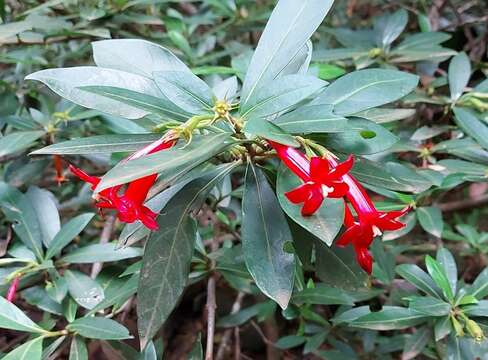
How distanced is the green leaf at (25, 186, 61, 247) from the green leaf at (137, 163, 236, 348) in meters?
0.40

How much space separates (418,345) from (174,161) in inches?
27.4

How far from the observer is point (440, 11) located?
5.53 feet

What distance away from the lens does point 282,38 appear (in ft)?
2.40

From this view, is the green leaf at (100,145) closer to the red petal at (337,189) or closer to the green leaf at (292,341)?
the red petal at (337,189)

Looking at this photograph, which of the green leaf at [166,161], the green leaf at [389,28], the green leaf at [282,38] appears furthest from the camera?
the green leaf at [389,28]

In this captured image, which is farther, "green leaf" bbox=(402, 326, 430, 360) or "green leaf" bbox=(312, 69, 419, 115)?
"green leaf" bbox=(402, 326, 430, 360)

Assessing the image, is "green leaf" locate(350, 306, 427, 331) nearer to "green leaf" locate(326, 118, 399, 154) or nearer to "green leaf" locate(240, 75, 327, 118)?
"green leaf" locate(326, 118, 399, 154)

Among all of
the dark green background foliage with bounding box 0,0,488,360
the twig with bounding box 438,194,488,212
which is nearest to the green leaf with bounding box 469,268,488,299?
the dark green background foliage with bounding box 0,0,488,360

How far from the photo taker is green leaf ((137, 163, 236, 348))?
0.68m

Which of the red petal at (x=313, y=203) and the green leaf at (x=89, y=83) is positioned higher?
the green leaf at (x=89, y=83)

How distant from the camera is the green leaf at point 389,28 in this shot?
1.38 meters

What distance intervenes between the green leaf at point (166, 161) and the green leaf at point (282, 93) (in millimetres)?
70

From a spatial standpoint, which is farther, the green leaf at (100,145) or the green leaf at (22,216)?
the green leaf at (22,216)

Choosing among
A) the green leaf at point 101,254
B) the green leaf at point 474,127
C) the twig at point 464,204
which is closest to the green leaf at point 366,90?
the green leaf at point 474,127
